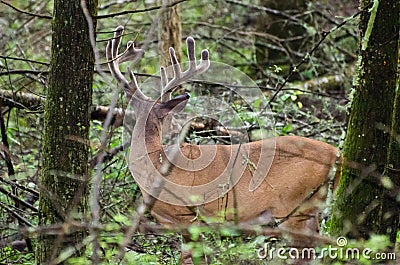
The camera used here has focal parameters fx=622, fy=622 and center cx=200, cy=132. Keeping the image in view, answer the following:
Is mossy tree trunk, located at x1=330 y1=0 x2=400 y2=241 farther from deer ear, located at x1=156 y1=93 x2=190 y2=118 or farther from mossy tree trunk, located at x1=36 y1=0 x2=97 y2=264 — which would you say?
deer ear, located at x1=156 y1=93 x2=190 y2=118

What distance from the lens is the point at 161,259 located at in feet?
14.2

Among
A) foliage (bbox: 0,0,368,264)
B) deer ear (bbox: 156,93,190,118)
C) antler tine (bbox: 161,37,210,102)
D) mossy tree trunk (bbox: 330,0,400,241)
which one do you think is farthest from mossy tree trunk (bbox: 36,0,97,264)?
antler tine (bbox: 161,37,210,102)

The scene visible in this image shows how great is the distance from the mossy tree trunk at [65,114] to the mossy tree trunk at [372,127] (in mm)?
1491

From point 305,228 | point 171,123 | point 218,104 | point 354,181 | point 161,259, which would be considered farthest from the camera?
point 218,104

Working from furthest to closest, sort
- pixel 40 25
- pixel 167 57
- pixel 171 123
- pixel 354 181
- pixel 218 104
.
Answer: pixel 40 25
pixel 167 57
pixel 218 104
pixel 171 123
pixel 354 181

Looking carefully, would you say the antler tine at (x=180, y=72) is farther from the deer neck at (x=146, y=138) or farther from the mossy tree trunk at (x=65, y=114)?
the mossy tree trunk at (x=65, y=114)

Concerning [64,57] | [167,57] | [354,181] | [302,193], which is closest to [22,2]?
[167,57]

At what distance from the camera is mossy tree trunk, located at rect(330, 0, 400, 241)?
3.40 m

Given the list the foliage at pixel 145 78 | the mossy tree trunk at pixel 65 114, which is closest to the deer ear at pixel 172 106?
the foliage at pixel 145 78

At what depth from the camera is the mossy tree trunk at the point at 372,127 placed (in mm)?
3398

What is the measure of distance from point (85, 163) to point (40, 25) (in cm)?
701

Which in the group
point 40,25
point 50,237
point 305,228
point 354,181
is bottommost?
point 305,228

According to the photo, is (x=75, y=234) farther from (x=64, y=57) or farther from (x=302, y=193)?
(x=302, y=193)

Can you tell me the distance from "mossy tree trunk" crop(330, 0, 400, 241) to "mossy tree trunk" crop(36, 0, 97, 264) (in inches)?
58.7
